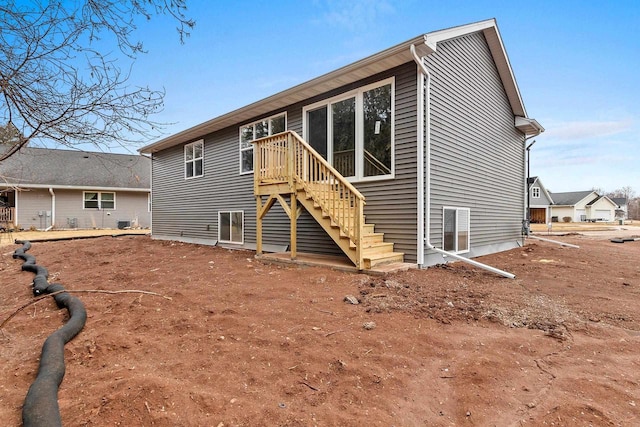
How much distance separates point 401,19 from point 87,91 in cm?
952

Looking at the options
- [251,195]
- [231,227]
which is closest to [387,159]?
[251,195]

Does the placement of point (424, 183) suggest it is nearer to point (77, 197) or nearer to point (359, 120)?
point (359, 120)

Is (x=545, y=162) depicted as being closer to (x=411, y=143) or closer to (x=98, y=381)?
(x=411, y=143)

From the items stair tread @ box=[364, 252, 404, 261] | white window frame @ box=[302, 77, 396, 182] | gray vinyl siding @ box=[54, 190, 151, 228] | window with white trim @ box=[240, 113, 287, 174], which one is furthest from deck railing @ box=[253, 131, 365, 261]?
gray vinyl siding @ box=[54, 190, 151, 228]

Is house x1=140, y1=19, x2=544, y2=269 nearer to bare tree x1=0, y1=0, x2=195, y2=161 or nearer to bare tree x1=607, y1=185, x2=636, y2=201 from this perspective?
bare tree x1=0, y1=0, x2=195, y2=161

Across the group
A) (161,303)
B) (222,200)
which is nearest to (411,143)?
(161,303)

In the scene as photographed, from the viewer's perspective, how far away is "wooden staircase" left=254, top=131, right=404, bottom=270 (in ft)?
18.9

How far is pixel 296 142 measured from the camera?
6.77 metres

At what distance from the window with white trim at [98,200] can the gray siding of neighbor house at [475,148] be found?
20062 millimetres

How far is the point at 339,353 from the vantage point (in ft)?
9.04

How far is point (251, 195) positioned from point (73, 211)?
50.6 feet

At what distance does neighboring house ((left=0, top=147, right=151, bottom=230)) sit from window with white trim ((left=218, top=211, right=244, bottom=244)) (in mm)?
9639

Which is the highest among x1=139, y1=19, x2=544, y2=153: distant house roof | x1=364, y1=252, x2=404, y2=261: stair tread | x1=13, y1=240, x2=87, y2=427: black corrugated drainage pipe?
x1=139, y1=19, x2=544, y2=153: distant house roof

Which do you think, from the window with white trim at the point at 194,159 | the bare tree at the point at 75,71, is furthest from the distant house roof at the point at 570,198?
the bare tree at the point at 75,71
